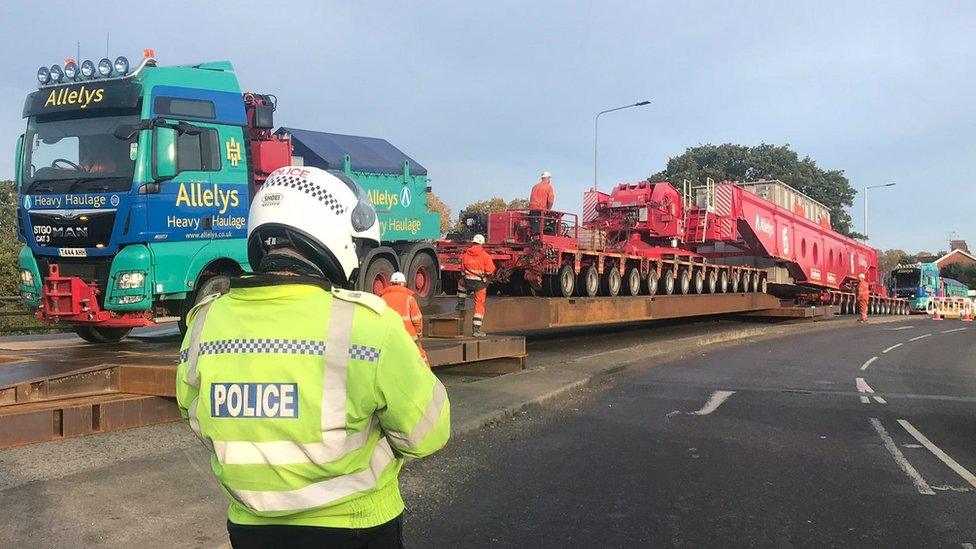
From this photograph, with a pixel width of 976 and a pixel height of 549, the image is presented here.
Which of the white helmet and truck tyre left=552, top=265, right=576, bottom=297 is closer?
the white helmet

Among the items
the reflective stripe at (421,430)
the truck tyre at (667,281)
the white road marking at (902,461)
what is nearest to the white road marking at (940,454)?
the white road marking at (902,461)

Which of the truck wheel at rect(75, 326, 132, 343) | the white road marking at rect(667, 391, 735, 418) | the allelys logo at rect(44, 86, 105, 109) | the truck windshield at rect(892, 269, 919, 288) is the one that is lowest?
the white road marking at rect(667, 391, 735, 418)

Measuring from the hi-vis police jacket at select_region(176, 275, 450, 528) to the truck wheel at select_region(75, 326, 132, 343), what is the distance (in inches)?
337

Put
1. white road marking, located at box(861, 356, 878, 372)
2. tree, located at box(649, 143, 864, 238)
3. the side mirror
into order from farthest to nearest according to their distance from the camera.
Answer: tree, located at box(649, 143, 864, 238) < white road marking, located at box(861, 356, 878, 372) < the side mirror

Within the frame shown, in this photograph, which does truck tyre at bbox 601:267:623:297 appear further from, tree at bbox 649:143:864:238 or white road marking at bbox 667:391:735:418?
tree at bbox 649:143:864:238

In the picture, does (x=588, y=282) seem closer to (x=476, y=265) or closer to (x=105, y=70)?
(x=476, y=265)

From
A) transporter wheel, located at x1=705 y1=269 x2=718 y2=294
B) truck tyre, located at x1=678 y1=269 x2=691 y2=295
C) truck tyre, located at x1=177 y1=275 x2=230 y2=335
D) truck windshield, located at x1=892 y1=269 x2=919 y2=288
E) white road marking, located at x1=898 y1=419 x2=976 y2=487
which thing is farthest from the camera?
truck windshield, located at x1=892 y1=269 x2=919 y2=288

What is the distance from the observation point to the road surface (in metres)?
4.65

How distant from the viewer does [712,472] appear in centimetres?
607

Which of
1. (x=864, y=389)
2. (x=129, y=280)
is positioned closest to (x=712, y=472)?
(x=864, y=389)

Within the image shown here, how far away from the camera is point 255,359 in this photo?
5.97 ft

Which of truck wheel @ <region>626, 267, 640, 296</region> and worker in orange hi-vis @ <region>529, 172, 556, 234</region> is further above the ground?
worker in orange hi-vis @ <region>529, 172, 556, 234</region>

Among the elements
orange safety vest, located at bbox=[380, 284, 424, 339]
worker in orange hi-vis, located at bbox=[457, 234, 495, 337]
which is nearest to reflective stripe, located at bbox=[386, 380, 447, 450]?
orange safety vest, located at bbox=[380, 284, 424, 339]

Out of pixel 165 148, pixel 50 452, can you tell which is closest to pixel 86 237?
pixel 165 148
